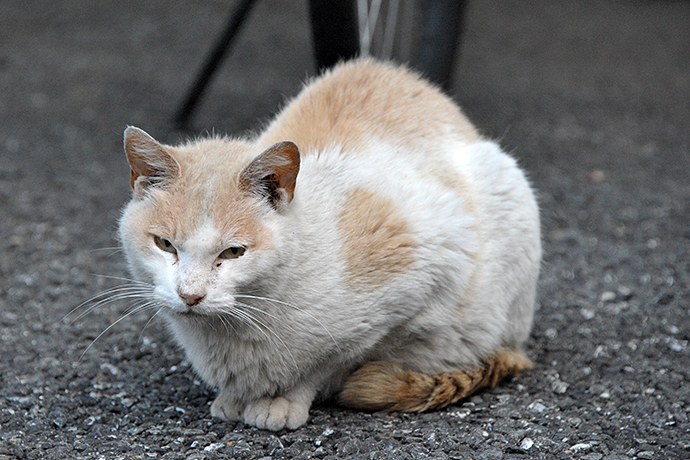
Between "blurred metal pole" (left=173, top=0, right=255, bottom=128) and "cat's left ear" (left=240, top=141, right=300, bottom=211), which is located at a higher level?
"cat's left ear" (left=240, top=141, right=300, bottom=211)

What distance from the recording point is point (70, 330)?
3652 millimetres

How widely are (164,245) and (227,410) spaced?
670 mm

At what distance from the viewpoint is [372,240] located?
2.79 meters

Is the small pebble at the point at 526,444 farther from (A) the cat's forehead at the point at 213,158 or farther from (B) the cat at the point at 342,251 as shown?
(A) the cat's forehead at the point at 213,158

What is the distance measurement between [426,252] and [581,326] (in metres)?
1.20

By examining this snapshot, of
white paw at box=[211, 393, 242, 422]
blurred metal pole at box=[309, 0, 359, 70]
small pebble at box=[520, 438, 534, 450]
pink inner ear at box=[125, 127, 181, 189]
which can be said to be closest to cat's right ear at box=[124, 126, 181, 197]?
pink inner ear at box=[125, 127, 181, 189]

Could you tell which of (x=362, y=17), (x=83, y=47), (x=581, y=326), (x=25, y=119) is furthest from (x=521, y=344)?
(x=83, y=47)

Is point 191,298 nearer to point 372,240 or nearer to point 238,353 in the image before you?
point 238,353

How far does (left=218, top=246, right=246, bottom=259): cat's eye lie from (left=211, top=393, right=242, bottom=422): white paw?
631 millimetres

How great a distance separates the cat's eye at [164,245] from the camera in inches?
97.5

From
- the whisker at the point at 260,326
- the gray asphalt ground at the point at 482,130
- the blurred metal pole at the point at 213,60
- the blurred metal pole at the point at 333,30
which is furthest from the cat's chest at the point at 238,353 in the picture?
the blurred metal pole at the point at 213,60

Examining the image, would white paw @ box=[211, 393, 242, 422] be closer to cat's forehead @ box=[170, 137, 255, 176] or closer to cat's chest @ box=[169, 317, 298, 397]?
cat's chest @ box=[169, 317, 298, 397]

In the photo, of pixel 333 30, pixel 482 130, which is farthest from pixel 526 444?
pixel 482 130

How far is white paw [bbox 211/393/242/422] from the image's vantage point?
9.41ft
